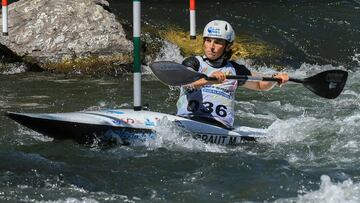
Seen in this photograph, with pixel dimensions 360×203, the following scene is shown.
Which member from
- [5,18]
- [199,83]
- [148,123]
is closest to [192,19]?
[5,18]

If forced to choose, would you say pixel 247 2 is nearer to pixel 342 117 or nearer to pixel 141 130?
pixel 342 117

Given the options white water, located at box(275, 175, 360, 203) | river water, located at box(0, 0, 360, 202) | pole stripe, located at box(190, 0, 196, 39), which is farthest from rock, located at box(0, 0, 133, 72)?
white water, located at box(275, 175, 360, 203)

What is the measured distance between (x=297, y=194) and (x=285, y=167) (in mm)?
756

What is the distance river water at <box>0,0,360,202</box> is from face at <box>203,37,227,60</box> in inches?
33.4

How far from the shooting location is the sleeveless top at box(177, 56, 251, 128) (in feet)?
21.2

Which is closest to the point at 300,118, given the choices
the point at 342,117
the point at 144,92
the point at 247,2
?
the point at 342,117

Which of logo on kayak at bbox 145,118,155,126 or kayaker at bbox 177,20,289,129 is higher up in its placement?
kayaker at bbox 177,20,289,129

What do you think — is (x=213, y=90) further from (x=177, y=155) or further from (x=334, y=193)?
(x=334, y=193)

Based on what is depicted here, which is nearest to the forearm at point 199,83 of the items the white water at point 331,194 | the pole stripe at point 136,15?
the pole stripe at point 136,15

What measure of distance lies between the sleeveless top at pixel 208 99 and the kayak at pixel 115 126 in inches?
6.4

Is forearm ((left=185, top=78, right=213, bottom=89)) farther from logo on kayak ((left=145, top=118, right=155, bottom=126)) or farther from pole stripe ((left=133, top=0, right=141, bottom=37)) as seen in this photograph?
pole stripe ((left=133, top=0, right=141, bottom=37))

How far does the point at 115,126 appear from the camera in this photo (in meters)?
6.06

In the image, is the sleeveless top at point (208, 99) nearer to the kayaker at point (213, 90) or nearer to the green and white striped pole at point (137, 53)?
the kayaker at point (213, 90)

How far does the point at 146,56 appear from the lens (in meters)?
11.3
